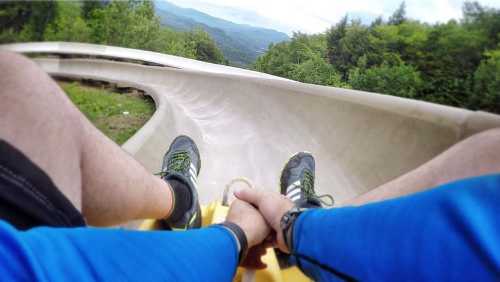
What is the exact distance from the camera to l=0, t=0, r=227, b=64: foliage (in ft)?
1.19

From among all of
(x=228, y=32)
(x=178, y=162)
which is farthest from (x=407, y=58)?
(x=178, y=162)

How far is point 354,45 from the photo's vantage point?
41cm

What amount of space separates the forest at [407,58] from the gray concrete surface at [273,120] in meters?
0.01

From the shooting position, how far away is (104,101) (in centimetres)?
44

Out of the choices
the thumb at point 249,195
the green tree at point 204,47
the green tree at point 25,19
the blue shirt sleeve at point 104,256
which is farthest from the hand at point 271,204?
the green tree at point 25,19

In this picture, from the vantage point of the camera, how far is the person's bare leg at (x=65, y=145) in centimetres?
41

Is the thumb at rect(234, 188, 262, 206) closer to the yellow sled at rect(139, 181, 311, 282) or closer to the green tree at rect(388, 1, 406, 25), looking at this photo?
the yellow sled at rect(139, 181, 311, 282)

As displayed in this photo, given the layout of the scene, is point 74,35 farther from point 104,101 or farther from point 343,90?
point 343,90

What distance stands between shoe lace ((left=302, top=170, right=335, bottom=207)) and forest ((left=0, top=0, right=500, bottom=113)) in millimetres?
213

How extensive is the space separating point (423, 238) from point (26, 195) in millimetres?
347

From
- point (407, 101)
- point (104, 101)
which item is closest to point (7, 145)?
point (104, 101)

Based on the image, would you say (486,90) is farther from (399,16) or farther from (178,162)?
(178,162)

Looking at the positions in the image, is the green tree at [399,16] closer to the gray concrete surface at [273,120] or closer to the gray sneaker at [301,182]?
the gray concrete surface at [273,120]

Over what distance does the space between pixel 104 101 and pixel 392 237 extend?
30 cm
